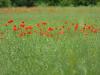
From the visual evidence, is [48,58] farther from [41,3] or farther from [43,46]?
[41,3]

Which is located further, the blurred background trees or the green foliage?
the blurred background trees

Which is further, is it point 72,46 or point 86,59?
point 72,46

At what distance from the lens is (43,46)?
596 centimetres

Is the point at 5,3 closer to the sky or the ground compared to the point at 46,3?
closer to the sky

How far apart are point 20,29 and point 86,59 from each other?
3380 mm

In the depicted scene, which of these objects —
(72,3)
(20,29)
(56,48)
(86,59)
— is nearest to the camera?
(86,59)

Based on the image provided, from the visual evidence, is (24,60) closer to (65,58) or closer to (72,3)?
(65,58)

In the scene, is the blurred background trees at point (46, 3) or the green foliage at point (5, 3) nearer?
the green foliage at point (5, 3)

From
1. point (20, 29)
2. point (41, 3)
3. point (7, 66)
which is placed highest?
point (7, 66)

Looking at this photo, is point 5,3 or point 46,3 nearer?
point 5,3

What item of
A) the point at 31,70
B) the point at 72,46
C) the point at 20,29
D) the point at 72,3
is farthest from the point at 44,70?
the point at 72,3

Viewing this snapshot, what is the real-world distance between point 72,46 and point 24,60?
824 mm

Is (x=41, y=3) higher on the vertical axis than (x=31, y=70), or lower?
lower

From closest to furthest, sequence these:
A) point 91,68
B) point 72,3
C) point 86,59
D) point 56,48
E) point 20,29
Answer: point 91,68 → point 86,59 → point 56,48 → point 20,29 → point 72,3
